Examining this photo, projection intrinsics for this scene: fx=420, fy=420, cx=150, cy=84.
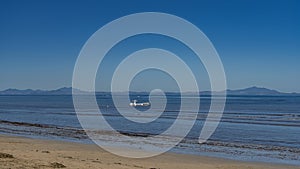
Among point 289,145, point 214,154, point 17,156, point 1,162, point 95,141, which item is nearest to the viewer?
point 1,162

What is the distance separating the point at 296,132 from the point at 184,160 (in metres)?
15.4

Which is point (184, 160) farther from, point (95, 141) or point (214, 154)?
point (95, 141)

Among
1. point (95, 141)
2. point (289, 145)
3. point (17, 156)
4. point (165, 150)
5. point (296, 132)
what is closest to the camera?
point (17, 156)

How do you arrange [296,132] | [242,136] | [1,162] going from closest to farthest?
1. [1,162]
2. [242,136]
3. [296,132]

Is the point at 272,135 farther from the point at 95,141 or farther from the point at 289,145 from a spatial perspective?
the point at 95,141

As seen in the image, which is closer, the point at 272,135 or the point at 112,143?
the point at 112,143

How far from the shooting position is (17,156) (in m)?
14.5

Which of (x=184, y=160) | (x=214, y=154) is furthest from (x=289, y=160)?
(x=184, y=160)

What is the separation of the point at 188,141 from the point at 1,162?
520 inches

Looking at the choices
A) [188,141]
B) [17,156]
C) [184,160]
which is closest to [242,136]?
[188,141]

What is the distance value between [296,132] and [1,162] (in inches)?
874

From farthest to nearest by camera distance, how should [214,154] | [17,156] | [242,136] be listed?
[242,136]
[214,154]
[17,156]

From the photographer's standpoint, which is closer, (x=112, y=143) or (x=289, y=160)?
(x=289, y=160)

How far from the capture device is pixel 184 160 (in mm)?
16625
